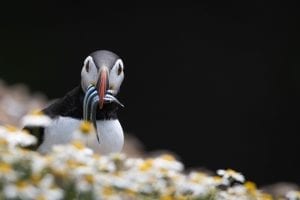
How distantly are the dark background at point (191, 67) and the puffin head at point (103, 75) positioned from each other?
5592mm

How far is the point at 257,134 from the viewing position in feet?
33.0

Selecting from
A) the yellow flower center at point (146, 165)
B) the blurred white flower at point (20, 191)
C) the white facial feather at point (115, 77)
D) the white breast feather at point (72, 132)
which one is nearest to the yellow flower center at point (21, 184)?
the blurred white flower at point (20, 191)

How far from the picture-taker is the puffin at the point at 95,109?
3.95 metres

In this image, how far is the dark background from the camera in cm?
1002

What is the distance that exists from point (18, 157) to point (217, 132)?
23.7 ft

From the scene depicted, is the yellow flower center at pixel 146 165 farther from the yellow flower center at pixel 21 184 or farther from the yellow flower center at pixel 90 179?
the yellow flower center at pixel 21 184

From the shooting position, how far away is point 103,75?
3914 mm

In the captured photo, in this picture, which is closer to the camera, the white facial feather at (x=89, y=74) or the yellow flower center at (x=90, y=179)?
the yellow flower center at (x=90, y=179)

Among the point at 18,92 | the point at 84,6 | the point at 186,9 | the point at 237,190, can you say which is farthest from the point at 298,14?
the point at 237,190

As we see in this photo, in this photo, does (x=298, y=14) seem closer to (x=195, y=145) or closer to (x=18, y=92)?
(x=195, y=145)

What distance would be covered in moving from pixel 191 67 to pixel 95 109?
6.78 metres

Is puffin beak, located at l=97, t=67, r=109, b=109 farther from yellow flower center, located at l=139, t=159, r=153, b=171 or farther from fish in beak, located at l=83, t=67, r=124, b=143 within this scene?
yellow flower center, located at l=139, t=159, r=153, b=171

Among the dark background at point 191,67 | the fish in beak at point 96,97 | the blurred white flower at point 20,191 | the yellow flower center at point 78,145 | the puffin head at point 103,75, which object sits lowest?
the blurred white flower at point 20,191

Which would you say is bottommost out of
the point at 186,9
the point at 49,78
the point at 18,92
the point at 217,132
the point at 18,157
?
the point at 18,157
